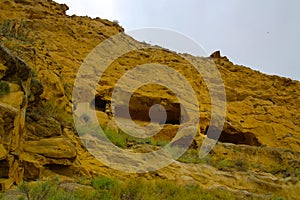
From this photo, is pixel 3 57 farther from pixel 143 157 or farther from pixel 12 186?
pixel 143 157

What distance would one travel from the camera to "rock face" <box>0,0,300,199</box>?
6.19 m

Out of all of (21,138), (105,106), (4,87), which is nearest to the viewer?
(4,87)

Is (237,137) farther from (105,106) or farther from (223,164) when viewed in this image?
(105,106)

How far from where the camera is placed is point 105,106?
494 inches

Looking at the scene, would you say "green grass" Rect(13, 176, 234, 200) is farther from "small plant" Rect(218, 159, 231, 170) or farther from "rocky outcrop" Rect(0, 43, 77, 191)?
"small plant" Rect(218, 159, 231, 170)

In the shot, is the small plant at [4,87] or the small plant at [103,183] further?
the small plant at [103,183]

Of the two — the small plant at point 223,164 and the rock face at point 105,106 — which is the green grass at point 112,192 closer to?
the rock face at point 105,106

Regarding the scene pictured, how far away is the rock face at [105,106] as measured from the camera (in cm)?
619

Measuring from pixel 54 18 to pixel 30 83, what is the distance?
9.32 meters

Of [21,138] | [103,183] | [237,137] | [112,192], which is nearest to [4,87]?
[21,138]

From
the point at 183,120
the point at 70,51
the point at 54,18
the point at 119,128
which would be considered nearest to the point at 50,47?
the point at 70,51

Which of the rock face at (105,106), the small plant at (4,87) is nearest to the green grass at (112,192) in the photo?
the rock face at (105,106)

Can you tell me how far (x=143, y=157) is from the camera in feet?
27.9

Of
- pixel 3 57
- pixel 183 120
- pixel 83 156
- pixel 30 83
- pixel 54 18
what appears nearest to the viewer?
pixel 3 57
